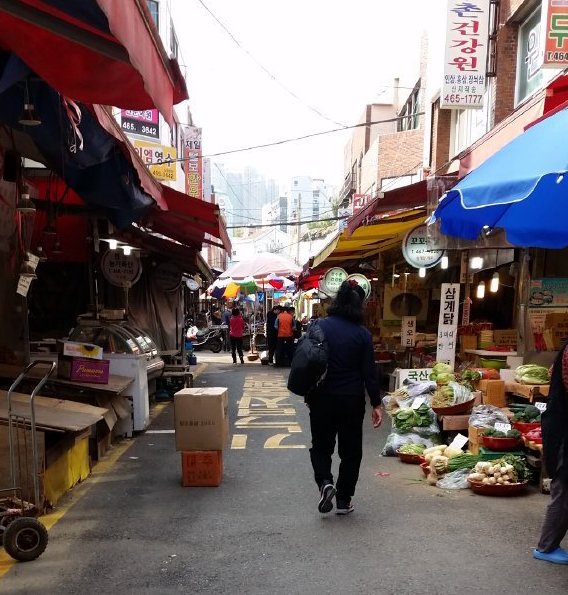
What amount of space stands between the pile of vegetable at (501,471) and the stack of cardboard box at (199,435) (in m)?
2.53

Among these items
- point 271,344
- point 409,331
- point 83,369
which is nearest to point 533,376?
point 409,331

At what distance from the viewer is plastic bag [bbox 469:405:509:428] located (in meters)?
6.28

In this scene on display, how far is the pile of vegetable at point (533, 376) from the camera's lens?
6.93 meters

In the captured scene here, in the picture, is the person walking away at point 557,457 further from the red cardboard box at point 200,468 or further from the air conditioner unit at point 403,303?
the air conditioner unit at point 403,303

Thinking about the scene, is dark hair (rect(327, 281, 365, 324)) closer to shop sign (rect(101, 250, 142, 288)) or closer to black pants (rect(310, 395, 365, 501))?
black pants (rect(310, 395, 365, 501))

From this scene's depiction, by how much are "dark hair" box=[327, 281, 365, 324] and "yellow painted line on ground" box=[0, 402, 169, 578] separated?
9.66 feet

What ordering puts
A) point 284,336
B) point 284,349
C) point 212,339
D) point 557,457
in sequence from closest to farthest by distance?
point 557,457
point 284,336
point 284,349
point 212,339

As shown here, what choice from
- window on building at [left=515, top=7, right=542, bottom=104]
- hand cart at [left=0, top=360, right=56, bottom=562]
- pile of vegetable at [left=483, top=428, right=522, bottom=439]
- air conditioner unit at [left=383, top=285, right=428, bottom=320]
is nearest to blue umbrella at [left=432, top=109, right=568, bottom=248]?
pile of vegetable at [left=483, top=428, right=522, bottom=439]

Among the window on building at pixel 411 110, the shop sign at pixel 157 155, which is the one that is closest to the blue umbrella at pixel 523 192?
the shop sign at pixel 157 155

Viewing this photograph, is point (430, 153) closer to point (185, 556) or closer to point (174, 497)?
point (174, 497)

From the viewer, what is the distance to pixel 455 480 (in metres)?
5.84

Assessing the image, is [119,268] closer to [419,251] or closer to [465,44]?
[419,251]

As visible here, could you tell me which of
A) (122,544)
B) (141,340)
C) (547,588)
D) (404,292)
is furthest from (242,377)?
(547,588)

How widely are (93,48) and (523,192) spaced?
2.99m
